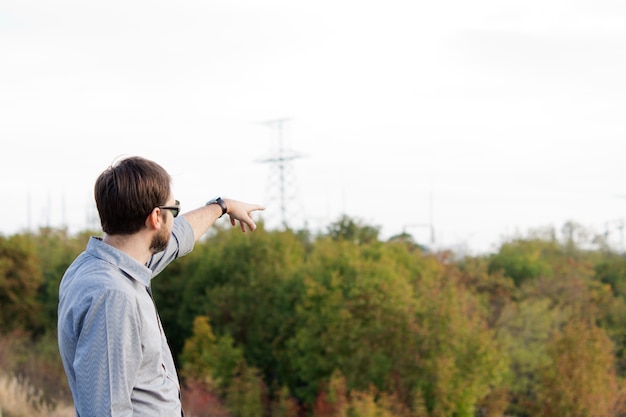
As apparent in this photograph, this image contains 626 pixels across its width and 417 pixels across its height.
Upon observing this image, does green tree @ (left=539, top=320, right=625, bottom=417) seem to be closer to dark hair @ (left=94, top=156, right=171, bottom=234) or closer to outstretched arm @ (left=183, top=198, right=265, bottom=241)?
outstretched arm @ (left=183, top=198, right=265, bottom=241)

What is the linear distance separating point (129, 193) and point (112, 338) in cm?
34

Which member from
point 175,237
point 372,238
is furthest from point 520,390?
point 175,237

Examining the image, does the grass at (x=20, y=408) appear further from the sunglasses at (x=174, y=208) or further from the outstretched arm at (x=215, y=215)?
the sunglasses at (x=174, y=208)

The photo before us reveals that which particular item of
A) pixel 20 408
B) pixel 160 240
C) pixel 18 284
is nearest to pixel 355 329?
pixel 18 284

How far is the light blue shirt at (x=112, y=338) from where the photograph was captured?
74.2 inches

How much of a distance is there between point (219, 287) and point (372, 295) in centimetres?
781

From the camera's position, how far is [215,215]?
111 inches

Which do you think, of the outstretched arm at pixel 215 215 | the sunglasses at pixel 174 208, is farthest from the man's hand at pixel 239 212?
the sunglasses at pixel 174 208

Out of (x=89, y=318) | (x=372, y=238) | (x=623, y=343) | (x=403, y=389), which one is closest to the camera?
(x=89, y=318)

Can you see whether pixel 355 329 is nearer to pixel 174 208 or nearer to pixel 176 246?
pixel 176 246

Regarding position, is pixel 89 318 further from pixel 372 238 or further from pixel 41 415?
pixel 372 238

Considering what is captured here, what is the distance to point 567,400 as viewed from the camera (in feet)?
107

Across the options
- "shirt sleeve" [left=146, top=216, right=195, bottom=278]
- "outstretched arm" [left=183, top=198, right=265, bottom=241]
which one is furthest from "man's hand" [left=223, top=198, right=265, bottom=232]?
"shirt sleeve" [left=146, top=216, right=195, bottom=278]

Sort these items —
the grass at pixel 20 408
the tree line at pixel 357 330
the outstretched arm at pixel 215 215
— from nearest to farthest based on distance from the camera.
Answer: the outstretched arm at pixel 215 215, the grass at pixel 20 408, the tree line at pixel 357 330
